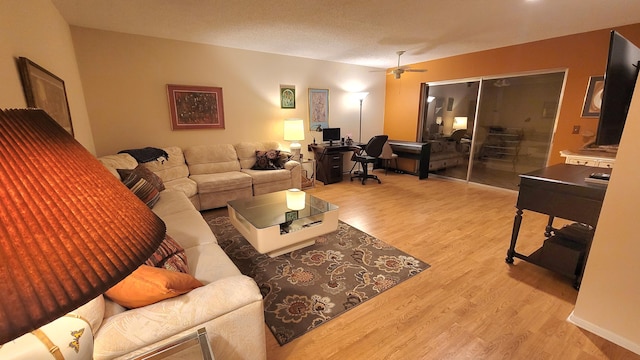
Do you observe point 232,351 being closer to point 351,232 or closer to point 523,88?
point 351,232

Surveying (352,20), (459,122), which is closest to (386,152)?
(459,122)

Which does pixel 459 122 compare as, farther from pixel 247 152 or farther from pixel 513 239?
pixel 247 152

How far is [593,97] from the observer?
3510 mm

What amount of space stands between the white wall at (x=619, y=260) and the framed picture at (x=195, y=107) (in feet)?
14.4

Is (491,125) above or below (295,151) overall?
above

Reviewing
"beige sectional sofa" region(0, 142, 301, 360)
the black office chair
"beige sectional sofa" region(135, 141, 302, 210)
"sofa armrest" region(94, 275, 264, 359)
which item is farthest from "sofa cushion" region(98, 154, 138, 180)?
the black office chair

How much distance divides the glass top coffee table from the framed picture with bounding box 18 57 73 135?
159cm

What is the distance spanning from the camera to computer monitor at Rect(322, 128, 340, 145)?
5.32 m

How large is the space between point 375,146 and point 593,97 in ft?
9.73

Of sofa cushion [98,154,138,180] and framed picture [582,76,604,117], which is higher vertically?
framed picture [582,76,604,117]

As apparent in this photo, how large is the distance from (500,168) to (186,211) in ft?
17.4

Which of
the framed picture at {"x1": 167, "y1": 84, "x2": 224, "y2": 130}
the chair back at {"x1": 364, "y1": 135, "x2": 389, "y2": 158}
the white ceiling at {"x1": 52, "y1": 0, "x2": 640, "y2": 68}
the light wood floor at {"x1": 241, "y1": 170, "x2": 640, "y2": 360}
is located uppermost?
the white ceiling at {"x1": 52, "y1": 0, "x2": 640, "y2": 68}

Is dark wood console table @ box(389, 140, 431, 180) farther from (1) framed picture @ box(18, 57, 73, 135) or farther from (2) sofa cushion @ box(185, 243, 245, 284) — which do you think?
(1) framed picture @ box(18, 57, 73, 135)

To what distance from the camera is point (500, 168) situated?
5051 millimetres
